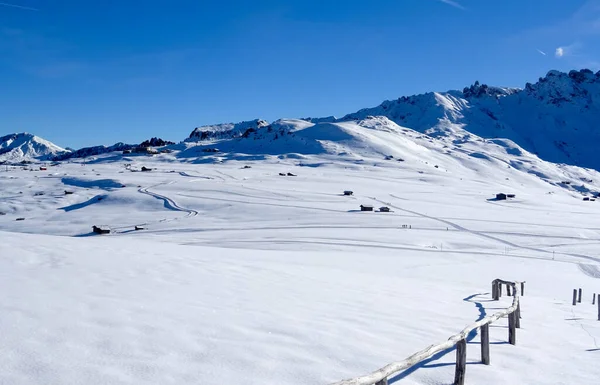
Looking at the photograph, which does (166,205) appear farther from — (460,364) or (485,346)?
(460,364)

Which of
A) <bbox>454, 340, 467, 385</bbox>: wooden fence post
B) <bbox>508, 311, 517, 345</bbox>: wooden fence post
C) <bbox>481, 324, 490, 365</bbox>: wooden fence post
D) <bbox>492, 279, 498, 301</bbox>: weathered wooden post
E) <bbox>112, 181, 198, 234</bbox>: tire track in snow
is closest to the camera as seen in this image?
<bbox>454, 340, 467, 385</bbox>: wooden fence post

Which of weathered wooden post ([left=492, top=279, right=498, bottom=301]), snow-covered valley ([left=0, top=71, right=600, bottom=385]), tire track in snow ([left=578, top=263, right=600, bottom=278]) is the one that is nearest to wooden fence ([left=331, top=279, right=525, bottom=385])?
snow-covered valley ([left=0, top=71, right=600, bottom=385])

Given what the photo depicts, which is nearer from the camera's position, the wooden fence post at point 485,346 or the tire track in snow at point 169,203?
the wooden fence post at point 485,346

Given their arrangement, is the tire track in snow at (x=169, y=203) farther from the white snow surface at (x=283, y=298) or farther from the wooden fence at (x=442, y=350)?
the wooden fence at (x=442, y=350)

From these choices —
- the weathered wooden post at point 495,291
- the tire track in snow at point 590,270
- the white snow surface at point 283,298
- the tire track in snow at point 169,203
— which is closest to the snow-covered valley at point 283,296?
the white snow surface at point 283,298

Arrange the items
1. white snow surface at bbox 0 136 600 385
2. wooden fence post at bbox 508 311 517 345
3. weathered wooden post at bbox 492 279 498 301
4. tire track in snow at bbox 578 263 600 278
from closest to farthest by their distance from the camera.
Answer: white snow surface at bbox 0 136 600 385, wooden fence post at bbox 508 311 517 345, weathered wooden post at bbox 492 279 498 301, tire track in snow at bbox 578 263 600 278

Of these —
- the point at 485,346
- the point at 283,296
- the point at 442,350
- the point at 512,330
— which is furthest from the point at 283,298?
the point at 512,330

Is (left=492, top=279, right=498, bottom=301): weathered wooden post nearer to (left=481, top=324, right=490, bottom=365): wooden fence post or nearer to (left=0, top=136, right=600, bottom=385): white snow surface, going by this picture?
(left=0, top=136, right=600, bottom=385): white snow surface

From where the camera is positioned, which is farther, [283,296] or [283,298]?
[283,296]

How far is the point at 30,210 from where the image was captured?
52969 millimetres

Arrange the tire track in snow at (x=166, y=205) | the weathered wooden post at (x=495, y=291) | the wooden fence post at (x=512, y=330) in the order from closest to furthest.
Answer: the wooden fence post at (x=512, y=330)
the weathered wooden post at (x=495, y=291)
the tire track in snow at (x=166, y=205)

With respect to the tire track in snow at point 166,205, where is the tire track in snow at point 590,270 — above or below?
below

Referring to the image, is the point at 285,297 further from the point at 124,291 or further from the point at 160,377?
the point at 160,377

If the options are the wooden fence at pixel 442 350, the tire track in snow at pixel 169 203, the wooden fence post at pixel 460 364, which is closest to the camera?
the wooden fence at pixel 442 350
